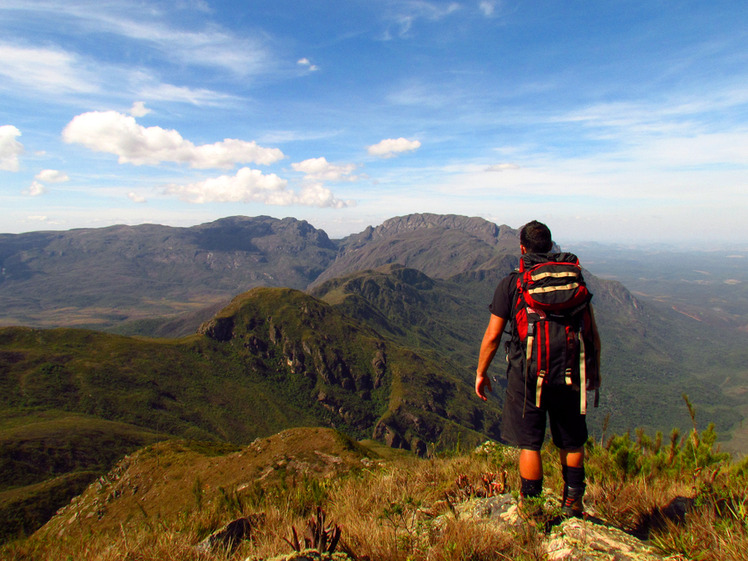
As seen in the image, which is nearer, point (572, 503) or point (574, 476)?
point (572, 503)

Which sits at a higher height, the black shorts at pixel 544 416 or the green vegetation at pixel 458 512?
the black shorts at pixel 544 416

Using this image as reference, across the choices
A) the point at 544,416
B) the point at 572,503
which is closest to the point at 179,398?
the point at 544,416

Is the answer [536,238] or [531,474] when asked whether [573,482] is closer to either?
[531,474]

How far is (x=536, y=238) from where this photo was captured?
5707 mm

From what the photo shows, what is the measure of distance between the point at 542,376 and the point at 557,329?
0.64 meters

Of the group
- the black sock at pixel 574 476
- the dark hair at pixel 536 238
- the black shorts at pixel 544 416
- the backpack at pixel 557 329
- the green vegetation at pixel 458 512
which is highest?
the dark hair at pixel 536 238

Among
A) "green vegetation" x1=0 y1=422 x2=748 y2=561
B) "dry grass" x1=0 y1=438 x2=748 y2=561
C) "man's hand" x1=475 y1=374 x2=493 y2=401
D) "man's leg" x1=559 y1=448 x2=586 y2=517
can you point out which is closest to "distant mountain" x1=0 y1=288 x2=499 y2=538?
"green vegetation" x1=0 y1=422 x2=748 y2=561

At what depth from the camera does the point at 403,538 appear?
428cm

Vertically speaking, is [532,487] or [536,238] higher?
[536,238]

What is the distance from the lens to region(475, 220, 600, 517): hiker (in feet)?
16.0

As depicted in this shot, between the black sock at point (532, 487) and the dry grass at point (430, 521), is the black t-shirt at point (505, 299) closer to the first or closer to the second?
the black sock at point (532, 487)

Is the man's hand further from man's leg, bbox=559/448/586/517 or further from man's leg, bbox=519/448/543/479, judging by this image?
man's leg, bbox=559/448/586/517

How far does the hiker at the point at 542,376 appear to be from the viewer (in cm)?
487

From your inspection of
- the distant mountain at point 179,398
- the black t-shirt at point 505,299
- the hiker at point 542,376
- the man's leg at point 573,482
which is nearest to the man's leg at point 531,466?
the hiker at point 542,376
